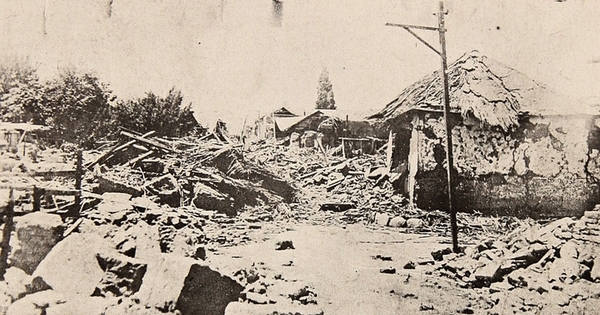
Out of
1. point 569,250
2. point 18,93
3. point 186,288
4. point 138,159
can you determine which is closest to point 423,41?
point 569,250

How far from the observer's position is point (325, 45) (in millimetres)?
2639

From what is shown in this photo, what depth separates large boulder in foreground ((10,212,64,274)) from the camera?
239 centimetres

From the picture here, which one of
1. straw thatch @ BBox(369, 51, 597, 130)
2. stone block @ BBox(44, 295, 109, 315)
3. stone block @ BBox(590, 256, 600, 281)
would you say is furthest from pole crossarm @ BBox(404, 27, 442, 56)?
stone block @ BBox(44, 295, 109, 315)

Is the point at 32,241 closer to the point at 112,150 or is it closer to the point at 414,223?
the point at 112,150

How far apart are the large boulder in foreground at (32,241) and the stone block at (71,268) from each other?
0.10 m

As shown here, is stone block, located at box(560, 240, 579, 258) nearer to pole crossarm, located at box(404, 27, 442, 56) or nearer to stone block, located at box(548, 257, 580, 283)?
stone block, located at box(548, 257, 580, 283)

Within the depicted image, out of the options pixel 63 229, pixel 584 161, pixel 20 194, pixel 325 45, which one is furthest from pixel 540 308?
pixel 20 194

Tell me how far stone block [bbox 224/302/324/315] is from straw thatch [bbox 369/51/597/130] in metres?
1.35

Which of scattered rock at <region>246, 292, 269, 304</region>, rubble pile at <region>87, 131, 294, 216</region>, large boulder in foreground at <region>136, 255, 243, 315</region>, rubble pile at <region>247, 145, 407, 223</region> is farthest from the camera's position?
rubble pile at <region>247, 145, 407, 223</region>

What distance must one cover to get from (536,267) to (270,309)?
5.79 feet

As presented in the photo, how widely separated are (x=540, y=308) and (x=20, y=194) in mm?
3296

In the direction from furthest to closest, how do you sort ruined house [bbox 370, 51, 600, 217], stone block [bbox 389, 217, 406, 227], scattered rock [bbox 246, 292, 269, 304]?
ruined house [bbox 370, 51, 600, 217]
stone block [bbox 389, 217, 406, 227]
scattered rock [bbox 246, 292, 269, 304]

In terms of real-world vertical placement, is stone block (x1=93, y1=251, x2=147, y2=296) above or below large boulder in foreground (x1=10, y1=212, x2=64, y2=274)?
below

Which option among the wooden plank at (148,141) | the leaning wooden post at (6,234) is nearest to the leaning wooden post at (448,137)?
the wooden plank at (148,141)
